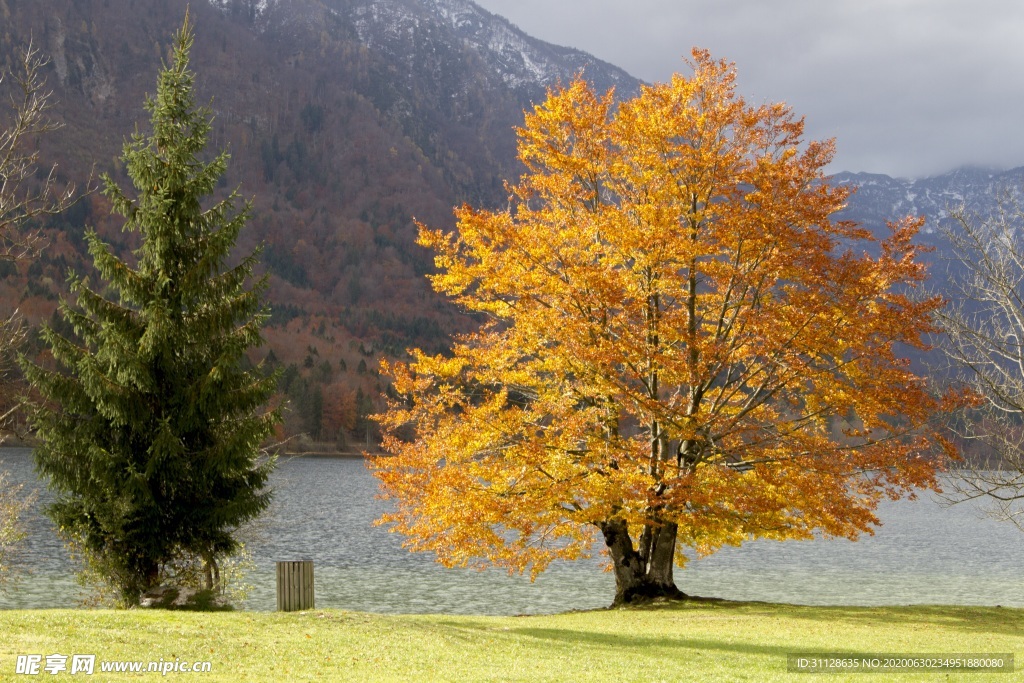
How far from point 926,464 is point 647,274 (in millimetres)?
7561

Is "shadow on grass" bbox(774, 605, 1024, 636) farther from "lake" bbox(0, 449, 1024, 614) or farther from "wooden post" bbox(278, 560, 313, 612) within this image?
"wooden post" bbox(278, 560, 313, 612)

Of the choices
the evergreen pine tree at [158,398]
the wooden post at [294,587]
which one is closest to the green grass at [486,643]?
the wooden post at [294,587]

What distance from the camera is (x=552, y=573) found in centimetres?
3966

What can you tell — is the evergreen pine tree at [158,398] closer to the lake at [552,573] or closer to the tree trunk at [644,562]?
the lake at [552,573]

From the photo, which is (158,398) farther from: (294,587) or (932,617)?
(932,617)

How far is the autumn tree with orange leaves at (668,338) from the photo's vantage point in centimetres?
1847

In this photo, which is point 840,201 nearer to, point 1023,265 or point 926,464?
point 1023,265

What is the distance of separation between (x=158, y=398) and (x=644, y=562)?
13.8m

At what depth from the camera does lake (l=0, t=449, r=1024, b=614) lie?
31.2m

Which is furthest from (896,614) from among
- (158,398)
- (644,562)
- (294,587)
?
(158,398)

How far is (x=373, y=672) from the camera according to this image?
1246 cm

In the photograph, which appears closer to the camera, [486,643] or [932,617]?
[486,643]

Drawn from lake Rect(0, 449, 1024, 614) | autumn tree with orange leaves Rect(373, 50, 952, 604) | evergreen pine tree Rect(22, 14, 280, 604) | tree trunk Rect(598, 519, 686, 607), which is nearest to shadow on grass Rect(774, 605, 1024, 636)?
autumn tree with orange leaves Rect(373, 50, 952, 604)

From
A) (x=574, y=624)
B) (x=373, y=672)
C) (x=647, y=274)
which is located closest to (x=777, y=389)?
(x=647, y=274)
